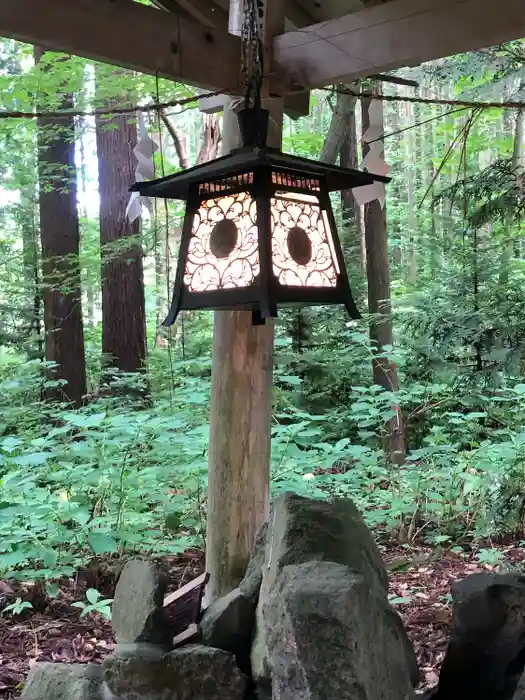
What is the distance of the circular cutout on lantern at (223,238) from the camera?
1.62 meters

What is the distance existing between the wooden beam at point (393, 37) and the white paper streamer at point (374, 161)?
0.30m

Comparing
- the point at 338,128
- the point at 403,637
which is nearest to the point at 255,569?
Result: the point at 403,637

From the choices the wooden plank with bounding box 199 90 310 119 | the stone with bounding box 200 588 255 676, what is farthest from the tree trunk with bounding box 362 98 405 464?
the stone with bounding box 200 588 255 676

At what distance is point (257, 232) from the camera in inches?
60.7

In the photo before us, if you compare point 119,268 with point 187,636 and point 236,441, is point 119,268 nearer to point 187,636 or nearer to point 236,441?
point 236,441

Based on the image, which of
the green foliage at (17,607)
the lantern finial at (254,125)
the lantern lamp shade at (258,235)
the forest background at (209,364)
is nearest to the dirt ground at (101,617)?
the green foliage at (17,607)

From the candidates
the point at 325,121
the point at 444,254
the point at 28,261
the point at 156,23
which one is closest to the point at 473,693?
the point at 156,23

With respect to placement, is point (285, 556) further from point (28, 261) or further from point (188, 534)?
point (28, 261)

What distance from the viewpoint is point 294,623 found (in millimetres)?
1509

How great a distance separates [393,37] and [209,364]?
4085mm

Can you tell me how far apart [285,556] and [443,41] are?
1.88 metres

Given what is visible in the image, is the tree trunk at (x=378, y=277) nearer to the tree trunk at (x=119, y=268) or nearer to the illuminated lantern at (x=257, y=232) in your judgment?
the tree trunk at (x=119, y=268)

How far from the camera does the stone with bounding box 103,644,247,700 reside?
1.97 meters

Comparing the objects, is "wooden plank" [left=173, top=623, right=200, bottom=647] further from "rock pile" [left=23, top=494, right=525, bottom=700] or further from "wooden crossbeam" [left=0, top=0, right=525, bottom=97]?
"wooden crossbeam" [left=0, top=0, right=525, bottom=97]
